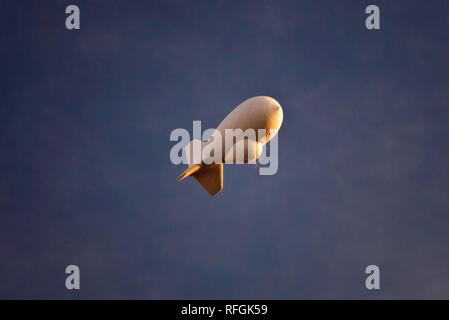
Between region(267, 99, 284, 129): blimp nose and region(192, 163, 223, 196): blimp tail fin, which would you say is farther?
region(192, 163, 223, 196): blimp tail fin

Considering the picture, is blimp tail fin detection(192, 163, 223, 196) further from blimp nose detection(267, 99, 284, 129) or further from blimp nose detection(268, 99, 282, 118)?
blimp nose detection(268, 99, 282, 118)

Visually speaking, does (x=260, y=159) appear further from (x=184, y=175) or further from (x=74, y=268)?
(x=74, y=268)

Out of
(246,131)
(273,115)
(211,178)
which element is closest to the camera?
(246,131)

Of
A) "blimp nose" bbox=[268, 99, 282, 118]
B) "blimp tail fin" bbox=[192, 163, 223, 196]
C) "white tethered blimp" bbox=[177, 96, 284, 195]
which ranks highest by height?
"blimp nose" bbox=[268, 99, 282, 118]

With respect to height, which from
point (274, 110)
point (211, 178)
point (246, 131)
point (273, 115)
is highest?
point (274, 110)

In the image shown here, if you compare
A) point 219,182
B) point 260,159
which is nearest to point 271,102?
point 260,159

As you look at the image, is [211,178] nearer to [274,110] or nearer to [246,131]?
[246,131]

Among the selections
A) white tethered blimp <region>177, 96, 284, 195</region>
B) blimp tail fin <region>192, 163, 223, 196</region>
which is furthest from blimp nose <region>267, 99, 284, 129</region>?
blimp tail fin <region>192, 163, 223, 196</region>

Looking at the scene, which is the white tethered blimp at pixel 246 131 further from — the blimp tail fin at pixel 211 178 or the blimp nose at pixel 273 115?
the blimp tail fin at pixel 211 178

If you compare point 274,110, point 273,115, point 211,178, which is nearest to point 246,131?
point 273,115

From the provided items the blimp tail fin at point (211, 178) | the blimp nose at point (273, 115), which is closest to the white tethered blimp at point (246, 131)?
the blimp nose at point (273, 115)

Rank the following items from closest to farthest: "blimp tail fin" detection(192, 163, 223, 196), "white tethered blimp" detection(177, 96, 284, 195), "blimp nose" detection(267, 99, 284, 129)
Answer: "white tethered blimp" detection(177, 96, 284, 195)
"blimp nose" detection(267, 99, 284, 129)
"blimp tail fin" detection(192, 163, 223, 196)

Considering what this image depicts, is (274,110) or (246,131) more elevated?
(274,110)

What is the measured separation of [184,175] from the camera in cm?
2855
